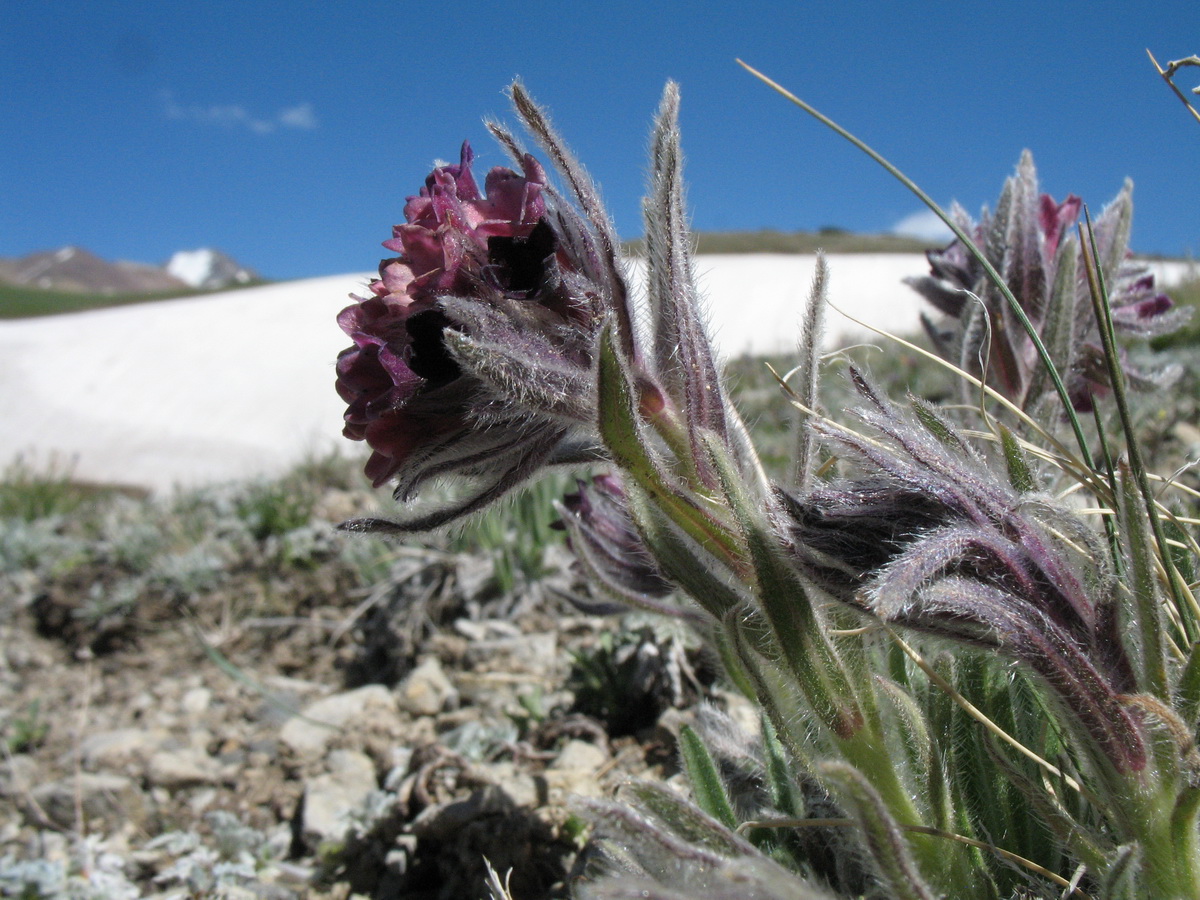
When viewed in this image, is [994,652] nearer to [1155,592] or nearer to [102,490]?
[1155,592]

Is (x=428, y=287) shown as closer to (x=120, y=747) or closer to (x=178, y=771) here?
(x=178, y=771)

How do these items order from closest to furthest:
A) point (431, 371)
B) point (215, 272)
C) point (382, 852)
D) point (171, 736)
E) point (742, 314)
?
point (431, 371), point (382, 852), point (171, 736), point (742, 314), point (215, 272)

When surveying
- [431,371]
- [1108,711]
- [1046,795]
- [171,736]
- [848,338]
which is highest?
[848,338]

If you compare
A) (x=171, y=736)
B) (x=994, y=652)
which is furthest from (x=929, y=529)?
(x=171, y=736)

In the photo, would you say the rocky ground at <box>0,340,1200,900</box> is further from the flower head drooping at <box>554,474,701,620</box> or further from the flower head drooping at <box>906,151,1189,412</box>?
the flower head drooping at <box>906,151,1189,412</box>

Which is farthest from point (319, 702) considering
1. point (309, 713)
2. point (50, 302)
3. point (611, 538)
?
point (50, 302)
